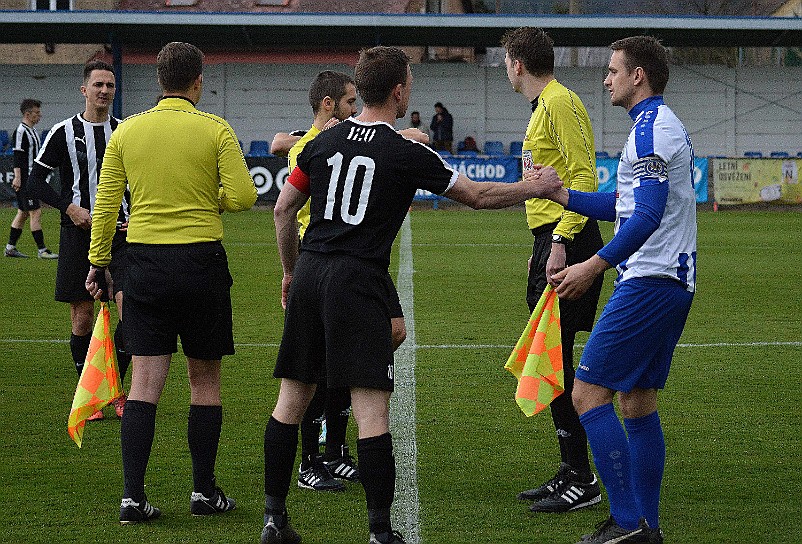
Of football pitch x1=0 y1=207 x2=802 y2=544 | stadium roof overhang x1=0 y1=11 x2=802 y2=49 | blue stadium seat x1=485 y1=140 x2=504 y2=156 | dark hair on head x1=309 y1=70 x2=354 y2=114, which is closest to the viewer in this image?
football pitch x1=0 y1=207 x2=802 y2=544

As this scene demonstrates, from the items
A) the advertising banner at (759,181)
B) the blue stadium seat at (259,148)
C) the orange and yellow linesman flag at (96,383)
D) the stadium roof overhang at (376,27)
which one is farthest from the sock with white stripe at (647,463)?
the blue stadium seat at (259,148)

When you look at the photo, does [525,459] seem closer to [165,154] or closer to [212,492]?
[212,492]

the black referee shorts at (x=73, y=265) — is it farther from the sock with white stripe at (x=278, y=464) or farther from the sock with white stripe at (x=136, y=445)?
the sock with white stripe at (x=278, y=464)

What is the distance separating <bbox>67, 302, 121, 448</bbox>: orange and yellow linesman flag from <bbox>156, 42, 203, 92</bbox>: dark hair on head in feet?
4.45

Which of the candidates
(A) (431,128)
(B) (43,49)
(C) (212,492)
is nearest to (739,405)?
(C) (212,492)

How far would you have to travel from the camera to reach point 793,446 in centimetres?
611

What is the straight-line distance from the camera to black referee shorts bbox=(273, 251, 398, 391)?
168 inches

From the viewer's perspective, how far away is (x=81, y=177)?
22.3 ft

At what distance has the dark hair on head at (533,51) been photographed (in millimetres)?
5344

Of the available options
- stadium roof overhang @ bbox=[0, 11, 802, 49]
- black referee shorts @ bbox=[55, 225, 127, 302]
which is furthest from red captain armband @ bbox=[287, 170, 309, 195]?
stadium roof overhang @ bbox=[0, 11, 802, 49]

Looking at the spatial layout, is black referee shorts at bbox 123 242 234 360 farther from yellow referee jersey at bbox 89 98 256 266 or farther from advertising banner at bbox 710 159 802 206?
advertising banner at bbox 710 159 802 206

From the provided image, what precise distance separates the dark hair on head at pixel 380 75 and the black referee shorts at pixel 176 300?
44.3 inches

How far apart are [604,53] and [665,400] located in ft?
118

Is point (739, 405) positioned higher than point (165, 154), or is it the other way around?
point (165, 154)
